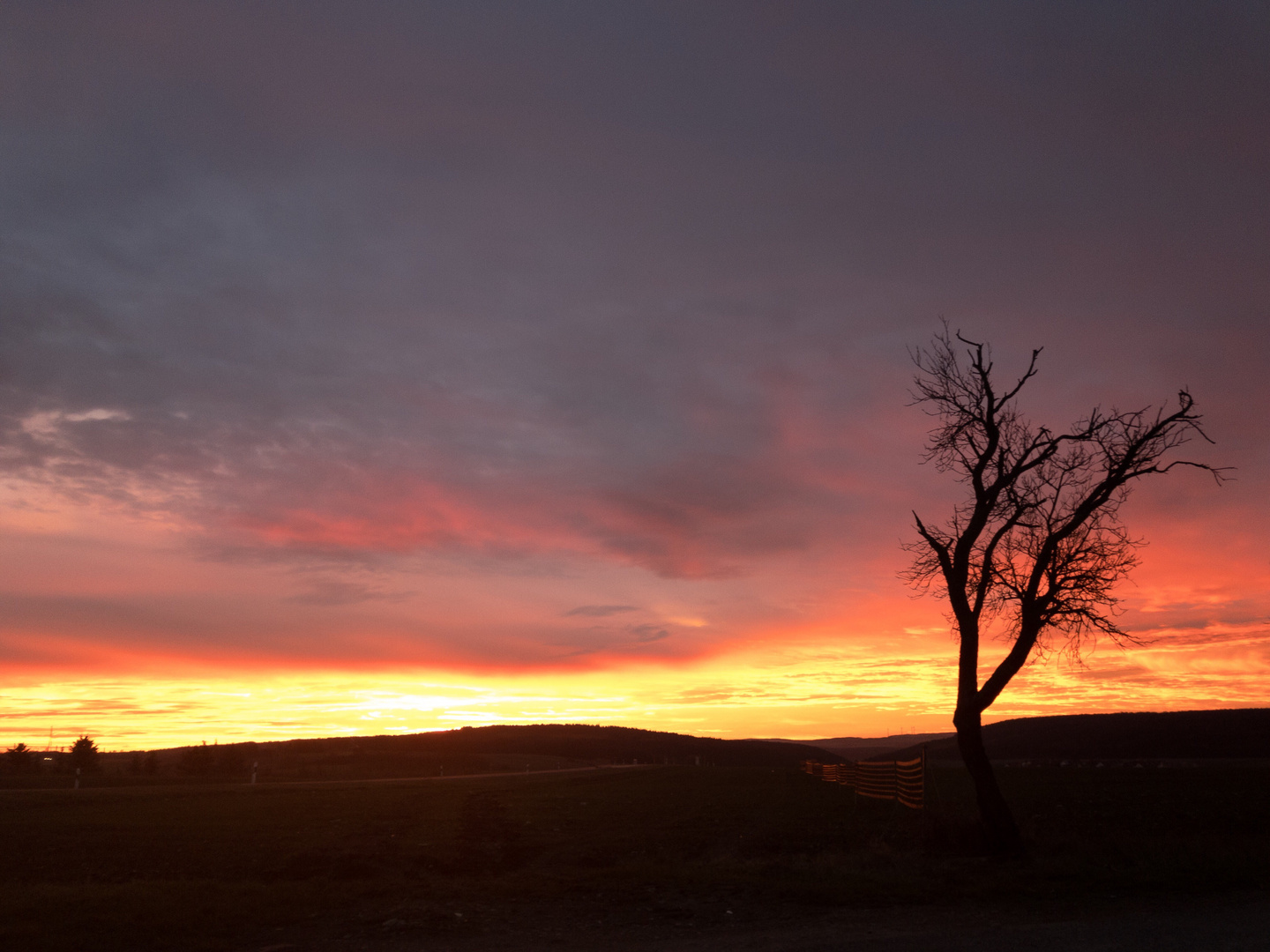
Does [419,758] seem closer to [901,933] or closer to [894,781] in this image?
[894,781]

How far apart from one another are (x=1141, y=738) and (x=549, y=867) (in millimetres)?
154276

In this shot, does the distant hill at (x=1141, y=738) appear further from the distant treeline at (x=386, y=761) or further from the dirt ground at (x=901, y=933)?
the dirt ground at (x=901, y=933)

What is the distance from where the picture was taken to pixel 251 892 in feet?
46.9

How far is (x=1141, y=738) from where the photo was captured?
141 metres

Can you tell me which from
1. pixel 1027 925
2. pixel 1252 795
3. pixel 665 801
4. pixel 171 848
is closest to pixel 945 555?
pixel 1027 925

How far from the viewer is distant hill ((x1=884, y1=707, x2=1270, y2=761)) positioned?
414 ft

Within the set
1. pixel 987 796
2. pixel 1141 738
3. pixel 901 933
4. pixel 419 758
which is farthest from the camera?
pixel 1141 738

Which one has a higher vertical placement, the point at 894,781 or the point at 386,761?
the point at 894,781

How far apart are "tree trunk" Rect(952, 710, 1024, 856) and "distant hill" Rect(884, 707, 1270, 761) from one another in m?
107

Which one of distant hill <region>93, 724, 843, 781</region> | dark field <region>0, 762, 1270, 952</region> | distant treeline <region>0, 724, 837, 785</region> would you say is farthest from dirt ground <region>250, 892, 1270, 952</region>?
distant hill <region>93, 724, 843, 781</region>

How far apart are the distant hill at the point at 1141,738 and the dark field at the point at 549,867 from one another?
325ft

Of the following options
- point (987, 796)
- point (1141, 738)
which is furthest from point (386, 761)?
point (1141, 738)

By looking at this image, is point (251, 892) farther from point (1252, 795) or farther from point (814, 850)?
point (1252, 795)

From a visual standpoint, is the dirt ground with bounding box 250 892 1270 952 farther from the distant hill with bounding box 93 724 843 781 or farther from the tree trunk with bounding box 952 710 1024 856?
the distant hill with bounding box 93 724 843 781
